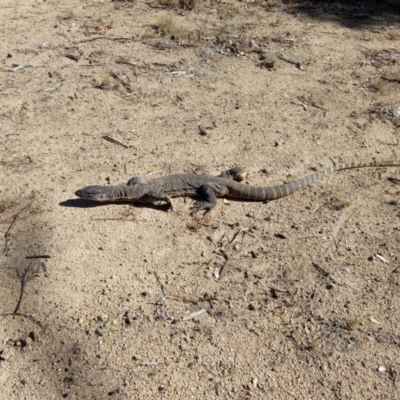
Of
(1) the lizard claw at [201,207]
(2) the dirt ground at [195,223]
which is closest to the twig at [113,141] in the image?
(2) the dirt ground at [195,223]

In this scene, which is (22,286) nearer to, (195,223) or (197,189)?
(195,223)

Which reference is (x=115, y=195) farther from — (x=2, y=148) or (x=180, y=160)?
(x=2, y=148)

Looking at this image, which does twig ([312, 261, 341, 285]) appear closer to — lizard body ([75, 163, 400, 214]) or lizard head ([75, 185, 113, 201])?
lizard body ([75, 163, 400, 214])

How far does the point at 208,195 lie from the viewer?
19.3 ft

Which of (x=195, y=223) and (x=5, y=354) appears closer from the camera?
(x=5, y=354)

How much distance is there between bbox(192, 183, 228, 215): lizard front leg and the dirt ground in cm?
11

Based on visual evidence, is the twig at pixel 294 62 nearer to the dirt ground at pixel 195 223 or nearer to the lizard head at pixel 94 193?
the dirt ground at pixel 195 223

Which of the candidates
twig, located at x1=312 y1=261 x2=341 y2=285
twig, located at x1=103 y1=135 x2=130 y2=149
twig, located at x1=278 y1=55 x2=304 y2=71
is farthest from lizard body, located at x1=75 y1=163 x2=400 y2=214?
twig, located at x1=278 y1=55 x2=304 y2=71

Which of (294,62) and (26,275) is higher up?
(294,62)

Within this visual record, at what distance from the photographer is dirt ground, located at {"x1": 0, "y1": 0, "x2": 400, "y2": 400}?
4168 millimetres

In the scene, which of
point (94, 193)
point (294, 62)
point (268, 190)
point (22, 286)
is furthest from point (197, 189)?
point (294, 62)

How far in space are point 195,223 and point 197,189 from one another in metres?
0.55

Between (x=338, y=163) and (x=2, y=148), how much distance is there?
4.50 m

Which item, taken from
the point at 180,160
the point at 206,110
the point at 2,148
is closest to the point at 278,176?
the point at 180,160
